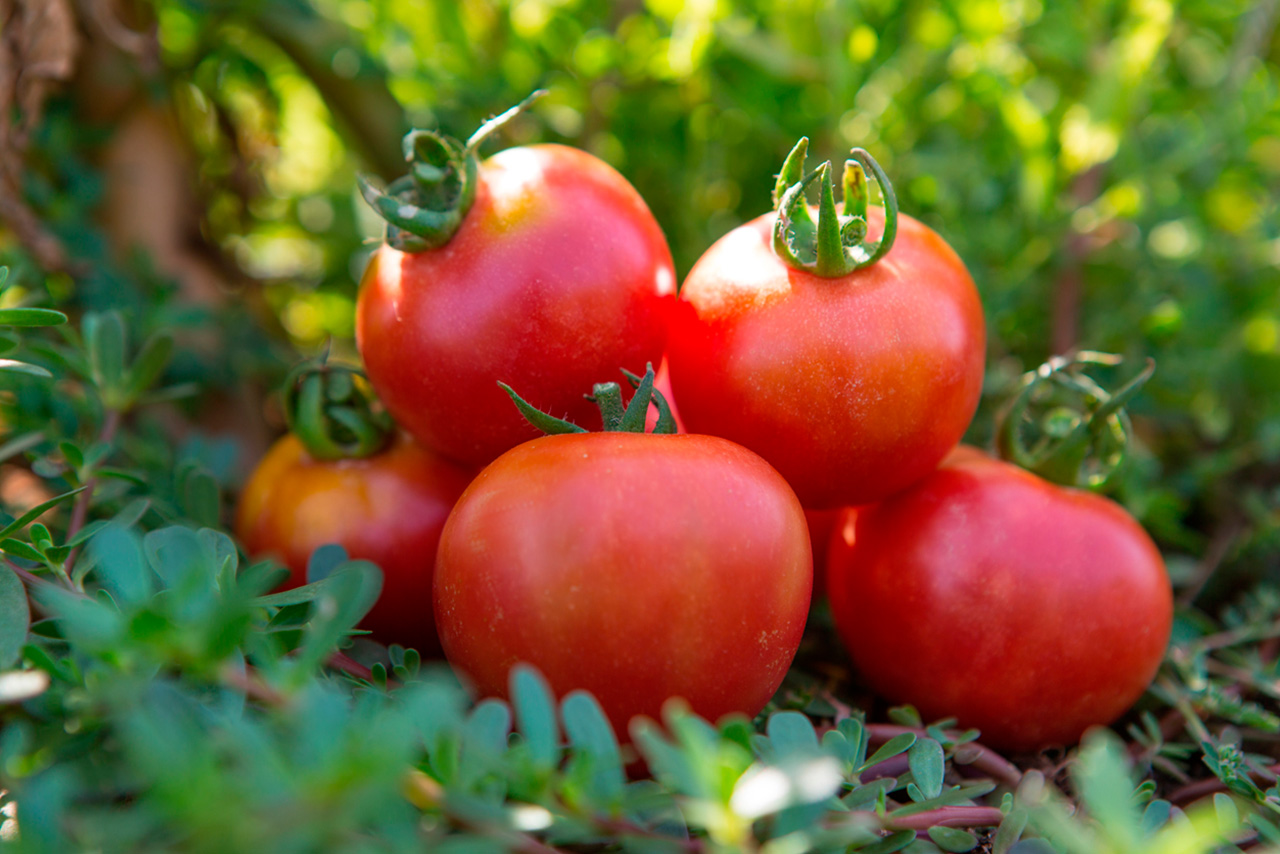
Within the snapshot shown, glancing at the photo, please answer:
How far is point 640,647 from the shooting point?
50 centimetres

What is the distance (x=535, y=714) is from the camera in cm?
38

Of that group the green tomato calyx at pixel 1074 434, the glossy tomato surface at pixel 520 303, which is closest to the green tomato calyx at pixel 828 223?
the glossy tomato surface at pixel 520 303

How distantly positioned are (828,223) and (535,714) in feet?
1.15

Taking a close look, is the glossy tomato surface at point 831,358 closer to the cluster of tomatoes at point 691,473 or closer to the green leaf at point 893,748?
the cluster of tomatoes at point 691,473

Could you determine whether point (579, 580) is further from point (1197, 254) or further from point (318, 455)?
point (1197, 254)

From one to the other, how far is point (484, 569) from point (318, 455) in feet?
0.92

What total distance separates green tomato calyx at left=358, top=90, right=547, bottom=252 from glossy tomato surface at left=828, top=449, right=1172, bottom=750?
41 cm

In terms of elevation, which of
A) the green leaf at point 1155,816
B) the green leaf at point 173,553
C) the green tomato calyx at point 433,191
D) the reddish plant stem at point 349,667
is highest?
the green tomato calyx at point 433,191

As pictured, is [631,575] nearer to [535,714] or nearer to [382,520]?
[535,714]

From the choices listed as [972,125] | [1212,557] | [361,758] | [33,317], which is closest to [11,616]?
[33,317]

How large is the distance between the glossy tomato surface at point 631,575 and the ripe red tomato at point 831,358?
0.23 feet

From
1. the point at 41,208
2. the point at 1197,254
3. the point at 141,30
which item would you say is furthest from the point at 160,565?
the point at 1197,254

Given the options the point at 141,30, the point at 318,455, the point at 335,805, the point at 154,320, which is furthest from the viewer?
the point at 141,30

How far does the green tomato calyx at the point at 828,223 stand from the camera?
0.55 metres
